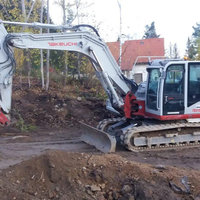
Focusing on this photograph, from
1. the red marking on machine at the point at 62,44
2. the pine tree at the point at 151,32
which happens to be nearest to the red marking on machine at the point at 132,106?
the red marking on machine at the point at 62,44

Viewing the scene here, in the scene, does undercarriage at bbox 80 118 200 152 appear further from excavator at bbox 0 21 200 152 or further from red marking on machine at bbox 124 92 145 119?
red marking on machine at bbox 124 92 145 119

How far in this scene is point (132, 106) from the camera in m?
10.4

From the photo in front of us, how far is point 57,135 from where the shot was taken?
12.3m

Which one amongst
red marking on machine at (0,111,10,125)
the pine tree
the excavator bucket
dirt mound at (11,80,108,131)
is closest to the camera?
the excavator bucket

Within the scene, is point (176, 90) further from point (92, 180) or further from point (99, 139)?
point (92, 180)

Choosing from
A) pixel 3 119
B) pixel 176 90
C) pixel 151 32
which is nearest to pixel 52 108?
pixel 3 119

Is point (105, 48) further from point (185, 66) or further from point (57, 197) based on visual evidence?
point (57, 197)

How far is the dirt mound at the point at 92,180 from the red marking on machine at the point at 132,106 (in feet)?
11.8

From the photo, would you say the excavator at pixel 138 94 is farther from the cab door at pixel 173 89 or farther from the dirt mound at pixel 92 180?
the dirt mound at pixel 92 180

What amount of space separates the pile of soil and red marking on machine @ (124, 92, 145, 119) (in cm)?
407

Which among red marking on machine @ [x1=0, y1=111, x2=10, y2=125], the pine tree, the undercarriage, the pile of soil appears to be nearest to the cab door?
the undercarriage

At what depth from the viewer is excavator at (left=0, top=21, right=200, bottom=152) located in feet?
31.7

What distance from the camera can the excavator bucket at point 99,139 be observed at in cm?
937

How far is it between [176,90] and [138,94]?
131 cm
